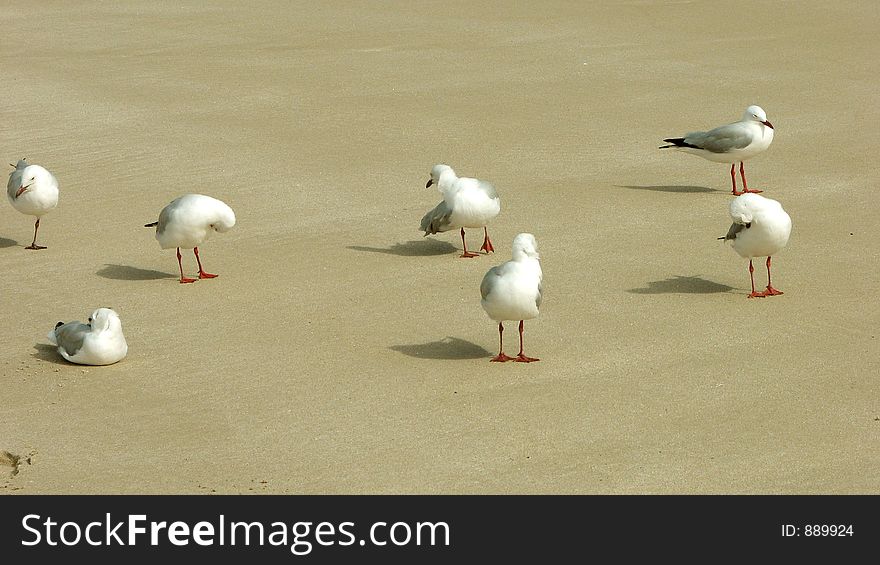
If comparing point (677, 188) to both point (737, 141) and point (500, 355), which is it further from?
point (500, 355)

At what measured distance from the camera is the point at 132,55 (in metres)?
19.3

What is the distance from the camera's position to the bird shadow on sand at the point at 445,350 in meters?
8.74

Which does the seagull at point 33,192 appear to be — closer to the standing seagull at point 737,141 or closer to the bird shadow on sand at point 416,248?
the bird shadow on sand at point 416,248

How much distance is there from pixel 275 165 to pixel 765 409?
7506mm

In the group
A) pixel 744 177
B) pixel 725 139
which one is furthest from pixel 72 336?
pixel 744 177

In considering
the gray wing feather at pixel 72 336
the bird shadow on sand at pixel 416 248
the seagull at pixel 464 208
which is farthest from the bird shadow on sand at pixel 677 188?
the gray wing feather at pixel 72 336

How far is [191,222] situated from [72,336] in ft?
6.78

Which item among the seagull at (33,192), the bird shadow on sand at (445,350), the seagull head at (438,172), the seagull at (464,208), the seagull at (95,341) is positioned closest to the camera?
the seagull at (95,341)

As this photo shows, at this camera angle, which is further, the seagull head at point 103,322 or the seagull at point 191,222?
the seagull at point 191,222

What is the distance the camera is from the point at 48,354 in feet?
29.3

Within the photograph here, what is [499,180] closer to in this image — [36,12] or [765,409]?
[765,409]

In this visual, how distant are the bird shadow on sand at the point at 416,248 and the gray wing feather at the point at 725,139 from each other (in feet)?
9.75

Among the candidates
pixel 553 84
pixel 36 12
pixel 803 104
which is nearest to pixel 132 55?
pixel 36 12

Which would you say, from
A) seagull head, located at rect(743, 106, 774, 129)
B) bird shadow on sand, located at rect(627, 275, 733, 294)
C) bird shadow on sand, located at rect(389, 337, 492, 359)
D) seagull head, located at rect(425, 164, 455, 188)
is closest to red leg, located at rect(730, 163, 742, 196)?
seagull head, located at rect(743, 106, 774, 129)
